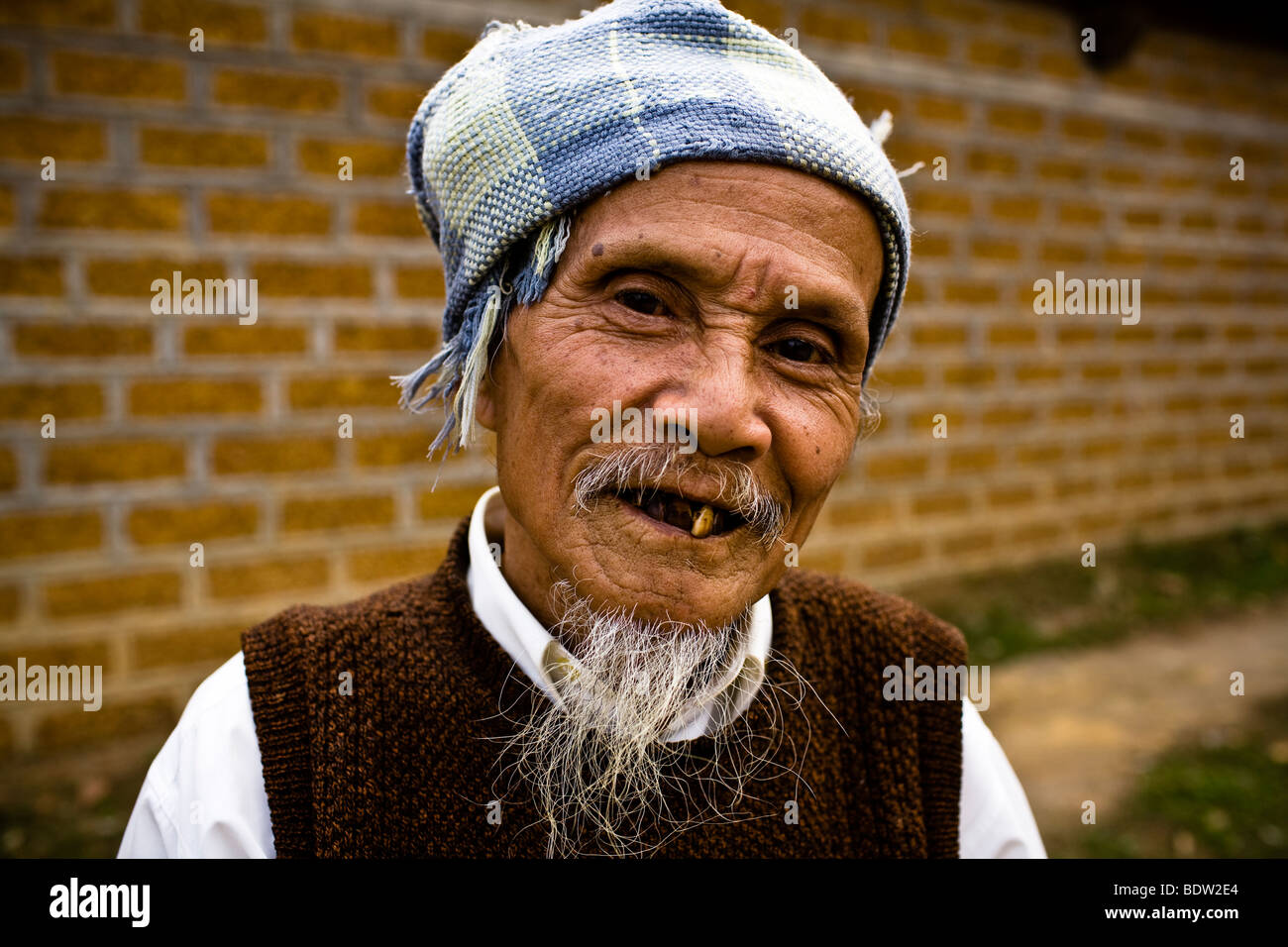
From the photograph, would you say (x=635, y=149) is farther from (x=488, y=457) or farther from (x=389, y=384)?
(x=389, y=384)

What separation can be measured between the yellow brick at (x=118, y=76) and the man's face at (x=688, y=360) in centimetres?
244

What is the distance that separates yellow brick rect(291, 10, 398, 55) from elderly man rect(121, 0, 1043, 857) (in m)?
2.20

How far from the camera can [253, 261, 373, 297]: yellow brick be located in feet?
11.8

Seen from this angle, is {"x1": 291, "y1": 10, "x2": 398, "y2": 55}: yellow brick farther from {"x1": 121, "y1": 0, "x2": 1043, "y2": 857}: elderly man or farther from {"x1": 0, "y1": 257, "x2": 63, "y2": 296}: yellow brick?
{"x1": 121, "y1": 0, "x2": 1043, "y2": 857}: elderly man

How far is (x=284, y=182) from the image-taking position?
3.60m

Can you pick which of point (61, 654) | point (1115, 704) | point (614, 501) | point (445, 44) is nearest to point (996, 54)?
point (445, 44)

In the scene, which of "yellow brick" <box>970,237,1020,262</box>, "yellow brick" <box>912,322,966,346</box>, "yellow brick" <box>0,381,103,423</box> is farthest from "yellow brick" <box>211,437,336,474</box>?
"yellow brick" <box>970,237,1020,262</box>

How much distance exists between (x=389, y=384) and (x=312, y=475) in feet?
1.50

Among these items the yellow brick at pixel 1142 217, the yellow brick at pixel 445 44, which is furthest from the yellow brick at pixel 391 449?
the yellow brick at pixel 1142 217

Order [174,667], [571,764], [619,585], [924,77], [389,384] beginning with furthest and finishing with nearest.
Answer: [924,77] → [389,384] → [174,667] → [571,764] → [619,585]

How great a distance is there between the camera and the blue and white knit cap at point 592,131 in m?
1.57

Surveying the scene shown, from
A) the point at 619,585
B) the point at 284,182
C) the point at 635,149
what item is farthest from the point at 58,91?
the point at 619,585

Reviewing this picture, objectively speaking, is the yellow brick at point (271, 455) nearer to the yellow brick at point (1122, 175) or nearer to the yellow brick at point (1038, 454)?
the yellow brick at point (1038, 454)

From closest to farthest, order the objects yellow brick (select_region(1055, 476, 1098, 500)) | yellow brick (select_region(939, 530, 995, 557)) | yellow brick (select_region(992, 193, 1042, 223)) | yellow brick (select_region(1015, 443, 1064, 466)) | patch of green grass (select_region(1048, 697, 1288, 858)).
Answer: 1. patch of green grass (select_region(1048, 697, 1288, 858))
2. yellow brick (select_region(992, 193, 1042, 223))
3. yellow brick (select_region(939, 530, 995, 557))
4. yellow brick (select_region(1015, 443, 1064, 466))
5. yellow brick (select_region(1055, 476, 1098, 500))
